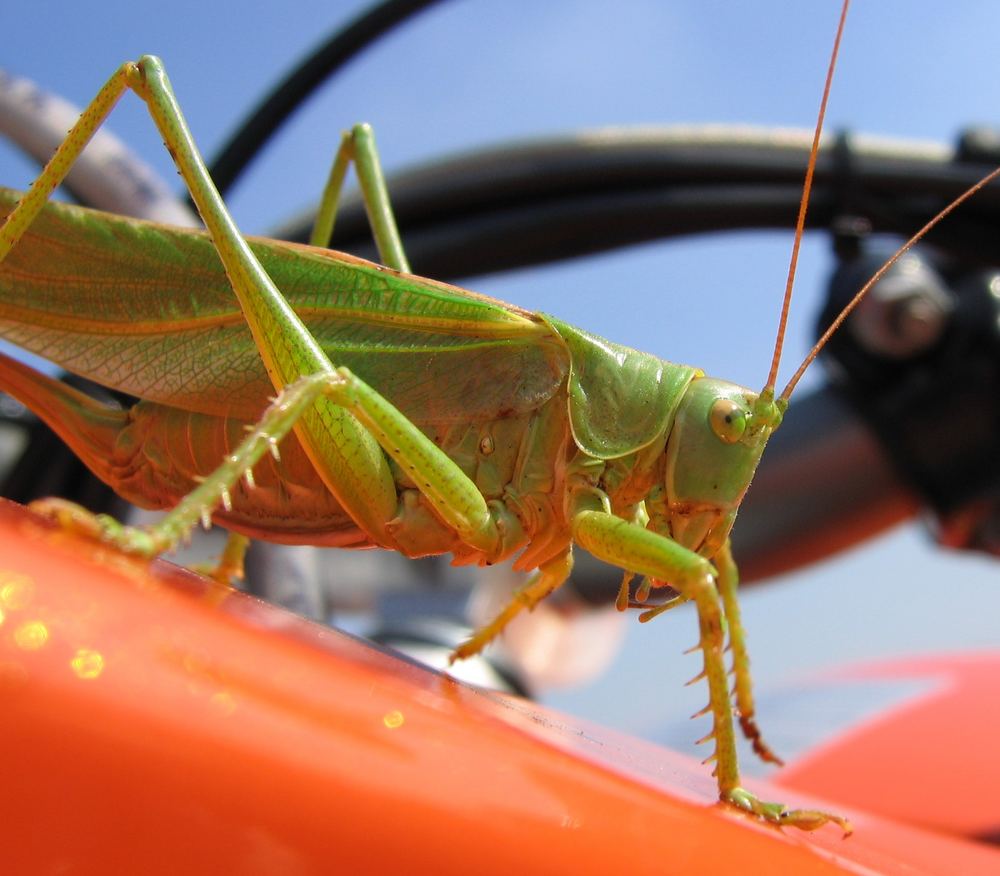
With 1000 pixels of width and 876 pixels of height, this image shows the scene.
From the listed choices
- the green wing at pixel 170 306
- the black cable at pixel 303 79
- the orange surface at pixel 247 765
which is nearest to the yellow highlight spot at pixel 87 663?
the orange surface at pixel 247 765

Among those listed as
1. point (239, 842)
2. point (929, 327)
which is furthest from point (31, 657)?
point (929, 327)

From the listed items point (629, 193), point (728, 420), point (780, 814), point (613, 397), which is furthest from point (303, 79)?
point (780, 814)

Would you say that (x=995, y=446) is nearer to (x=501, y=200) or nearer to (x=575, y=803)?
(x=501, y=200)

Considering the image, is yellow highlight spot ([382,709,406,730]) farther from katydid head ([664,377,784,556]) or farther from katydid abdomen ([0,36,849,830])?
katydid head ([664,377,784,556])

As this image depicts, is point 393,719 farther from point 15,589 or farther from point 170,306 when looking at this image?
point 170,306

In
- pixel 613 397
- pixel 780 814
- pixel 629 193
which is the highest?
pixel 629 193
